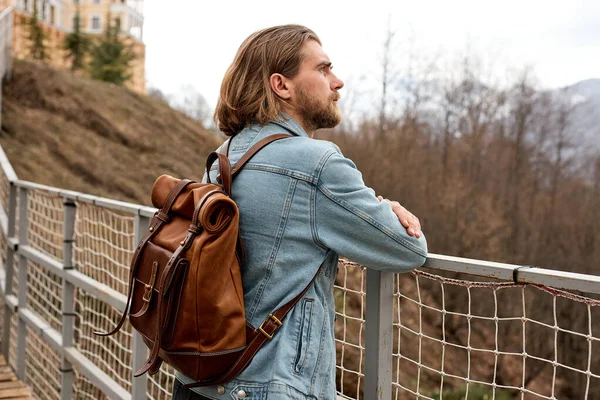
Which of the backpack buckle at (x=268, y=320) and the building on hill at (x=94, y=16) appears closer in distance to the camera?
the backpack buckle at (x=268, y=320)

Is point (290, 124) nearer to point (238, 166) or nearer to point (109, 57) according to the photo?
point (238, 166)

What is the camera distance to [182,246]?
67.5 inches

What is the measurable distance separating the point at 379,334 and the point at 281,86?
76cm

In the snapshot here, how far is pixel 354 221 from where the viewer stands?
1710mm

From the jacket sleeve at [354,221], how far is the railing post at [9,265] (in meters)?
3.72

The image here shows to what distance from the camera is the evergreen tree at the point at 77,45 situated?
1234 inches

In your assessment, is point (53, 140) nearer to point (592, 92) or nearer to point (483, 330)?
point (483, 330)

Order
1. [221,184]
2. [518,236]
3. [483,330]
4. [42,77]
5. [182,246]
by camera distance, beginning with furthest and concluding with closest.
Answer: [518,236]
[483,330]
[42,77]
[221,184]
[182,246]

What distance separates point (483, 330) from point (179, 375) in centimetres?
2556

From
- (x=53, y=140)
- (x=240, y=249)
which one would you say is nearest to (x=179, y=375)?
(x=240, y=249)

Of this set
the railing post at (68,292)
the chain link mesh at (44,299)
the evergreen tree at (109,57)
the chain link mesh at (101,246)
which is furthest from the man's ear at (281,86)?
the evergreen tree at (109,57)

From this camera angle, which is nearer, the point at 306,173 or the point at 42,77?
the point at 306,173

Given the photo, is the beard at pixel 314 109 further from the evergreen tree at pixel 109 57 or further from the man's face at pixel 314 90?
the evergreen tree at pixel 109 57

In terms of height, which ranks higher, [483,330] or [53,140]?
[53,140]
